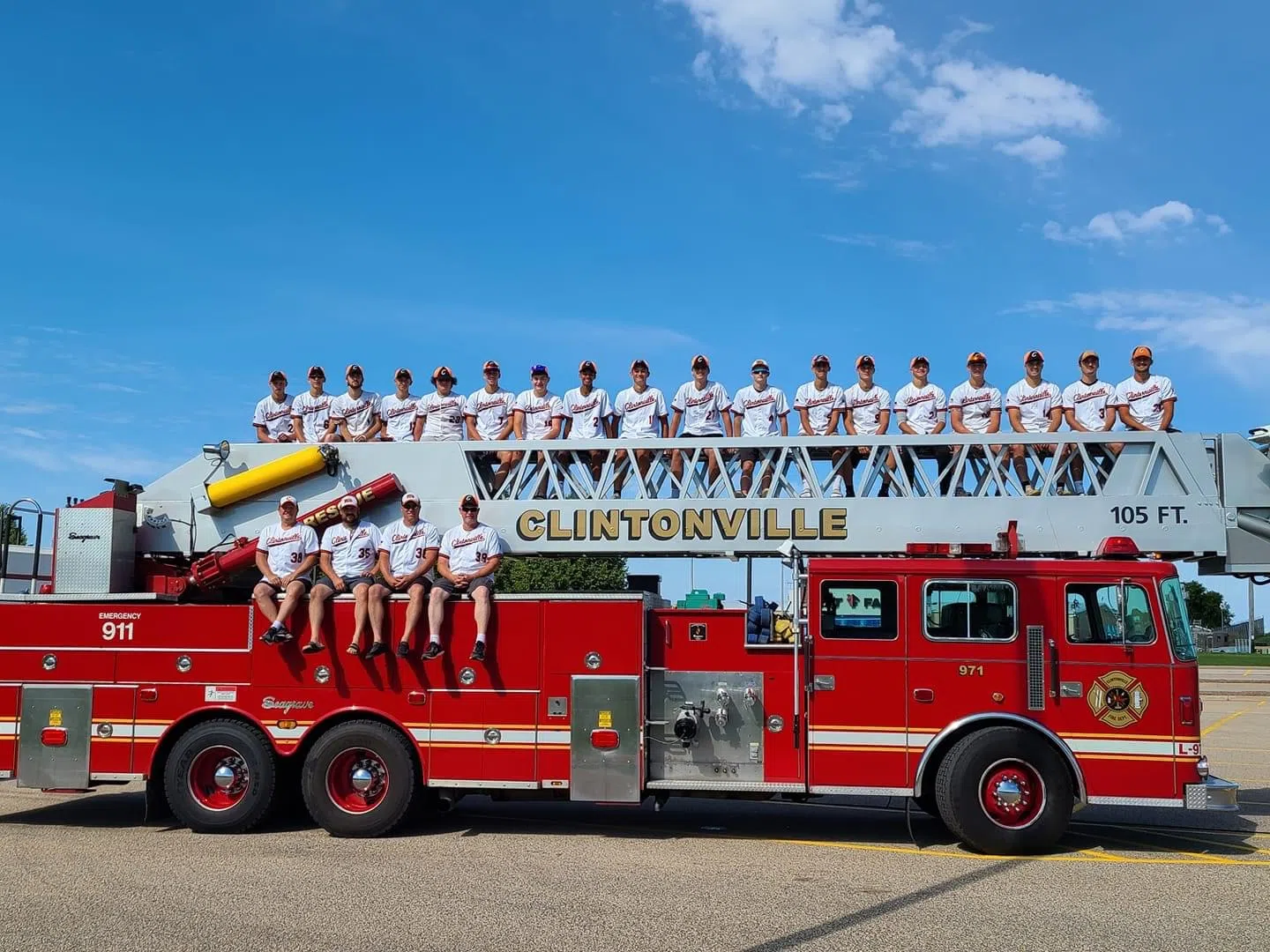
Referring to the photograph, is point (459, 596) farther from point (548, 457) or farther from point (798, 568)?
point (798, 568)

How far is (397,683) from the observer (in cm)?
1016

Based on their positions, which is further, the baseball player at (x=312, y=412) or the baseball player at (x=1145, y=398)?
the baseball player at (x=312, y=412)

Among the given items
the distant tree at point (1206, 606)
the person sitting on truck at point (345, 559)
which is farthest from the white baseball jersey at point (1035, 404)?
the distant tree at point (1206, 606)

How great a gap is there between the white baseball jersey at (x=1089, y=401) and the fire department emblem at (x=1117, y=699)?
2.31m

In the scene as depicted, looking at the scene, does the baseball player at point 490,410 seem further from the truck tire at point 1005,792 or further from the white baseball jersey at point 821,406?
the truck tire at point 1005,792

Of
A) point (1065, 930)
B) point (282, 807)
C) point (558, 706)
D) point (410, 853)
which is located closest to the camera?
point (1065, 930)

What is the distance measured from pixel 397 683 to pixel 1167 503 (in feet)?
22.5

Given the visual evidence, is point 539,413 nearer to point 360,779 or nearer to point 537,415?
point 537,415

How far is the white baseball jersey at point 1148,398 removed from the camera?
10.1 m

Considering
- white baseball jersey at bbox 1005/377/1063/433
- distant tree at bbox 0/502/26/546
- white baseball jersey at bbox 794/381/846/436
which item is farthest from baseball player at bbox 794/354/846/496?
distant tree at bbox 0/502/26/546

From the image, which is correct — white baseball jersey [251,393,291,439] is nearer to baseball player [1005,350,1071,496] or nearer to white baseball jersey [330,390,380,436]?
white baseball jersey [330,390,380,436]

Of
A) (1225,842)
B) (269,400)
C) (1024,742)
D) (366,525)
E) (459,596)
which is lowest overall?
(1225,842)

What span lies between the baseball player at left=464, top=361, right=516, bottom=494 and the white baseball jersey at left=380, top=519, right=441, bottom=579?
1.28 m

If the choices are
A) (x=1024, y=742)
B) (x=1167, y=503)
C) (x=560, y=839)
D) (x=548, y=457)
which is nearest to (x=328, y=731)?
(x=560, y=839)
